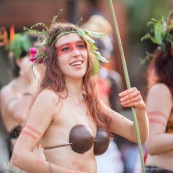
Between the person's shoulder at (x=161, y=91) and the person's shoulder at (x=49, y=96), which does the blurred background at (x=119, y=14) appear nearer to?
the person's shoulder at (x=161, y=91)

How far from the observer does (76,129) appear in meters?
5.95

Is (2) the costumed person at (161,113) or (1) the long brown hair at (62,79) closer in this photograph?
(1) the long brown hair at (62,79)

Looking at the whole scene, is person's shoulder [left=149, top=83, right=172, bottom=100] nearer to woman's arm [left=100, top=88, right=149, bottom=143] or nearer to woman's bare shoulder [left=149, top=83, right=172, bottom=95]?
woman's bare shoulder [left=149, top=83, right=172, bottom=95]

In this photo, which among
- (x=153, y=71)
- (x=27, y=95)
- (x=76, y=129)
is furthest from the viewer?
(x=27, y=95)

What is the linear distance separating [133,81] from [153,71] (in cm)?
752

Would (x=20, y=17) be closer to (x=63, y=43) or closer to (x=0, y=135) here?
(x=0, y=135)

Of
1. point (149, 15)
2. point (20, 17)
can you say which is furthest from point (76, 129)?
point (20, 17)

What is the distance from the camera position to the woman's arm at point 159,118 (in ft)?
22.0

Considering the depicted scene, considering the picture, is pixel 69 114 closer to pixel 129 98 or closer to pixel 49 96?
pixel 49 96

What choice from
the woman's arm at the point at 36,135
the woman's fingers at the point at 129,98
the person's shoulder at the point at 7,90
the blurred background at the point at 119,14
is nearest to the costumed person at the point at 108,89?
the person's shoulder at the point at 7,90

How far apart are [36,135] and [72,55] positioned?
593mm

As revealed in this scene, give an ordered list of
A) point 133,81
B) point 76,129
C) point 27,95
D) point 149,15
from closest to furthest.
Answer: point 76,129, point 27,95, point 133,81, point 149,15

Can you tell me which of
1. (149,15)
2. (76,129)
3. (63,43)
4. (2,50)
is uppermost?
(149,15)

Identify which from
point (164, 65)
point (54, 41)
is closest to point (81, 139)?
point (54, 41)
